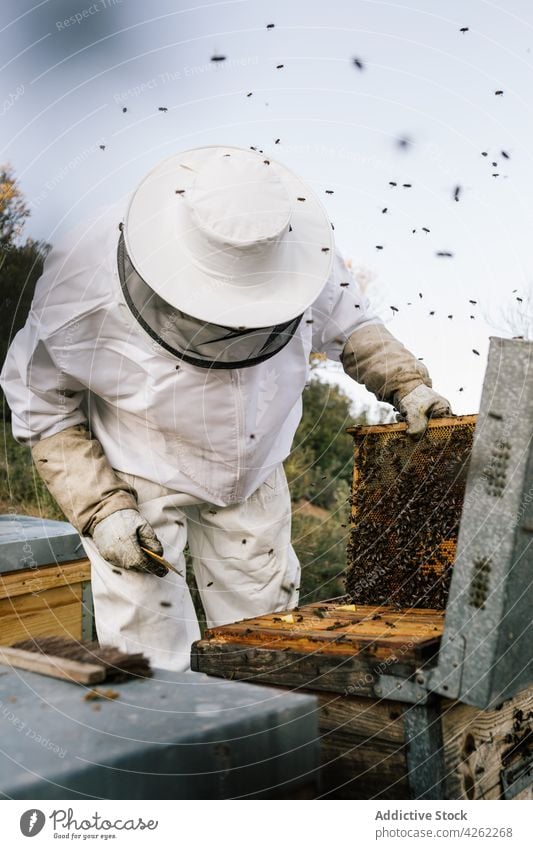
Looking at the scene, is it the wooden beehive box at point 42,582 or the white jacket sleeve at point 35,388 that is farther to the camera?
the wooden beehive box at point 42,582

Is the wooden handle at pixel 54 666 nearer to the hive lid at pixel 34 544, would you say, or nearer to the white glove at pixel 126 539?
the white glove at pixel 126 539

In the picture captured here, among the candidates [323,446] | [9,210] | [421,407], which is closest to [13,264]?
[9,210]

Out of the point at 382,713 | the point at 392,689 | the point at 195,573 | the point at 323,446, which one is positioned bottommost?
the point at 195,573

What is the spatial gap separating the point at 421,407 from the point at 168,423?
3.91 ft

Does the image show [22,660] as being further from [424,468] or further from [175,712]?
[424,468]

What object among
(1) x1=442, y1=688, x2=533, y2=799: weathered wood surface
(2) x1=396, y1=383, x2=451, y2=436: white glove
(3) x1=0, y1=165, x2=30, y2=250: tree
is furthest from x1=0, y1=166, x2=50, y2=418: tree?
(1) x1=442, y1=688, x2=533, y2=799: weathered wood surface

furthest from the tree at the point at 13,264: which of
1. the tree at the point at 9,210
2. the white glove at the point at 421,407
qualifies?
the white glove at the point at 421,407

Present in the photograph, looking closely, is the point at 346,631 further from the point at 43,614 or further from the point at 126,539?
the point at 43,614

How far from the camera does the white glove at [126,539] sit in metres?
3.47

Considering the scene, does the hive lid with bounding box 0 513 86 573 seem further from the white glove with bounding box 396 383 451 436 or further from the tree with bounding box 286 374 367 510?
the tree with bounding box 286 374 367 510

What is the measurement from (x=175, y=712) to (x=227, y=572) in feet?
7.62

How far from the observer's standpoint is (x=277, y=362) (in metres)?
3.93

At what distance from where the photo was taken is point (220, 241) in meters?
3.06

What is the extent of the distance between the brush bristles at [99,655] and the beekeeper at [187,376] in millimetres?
1187
